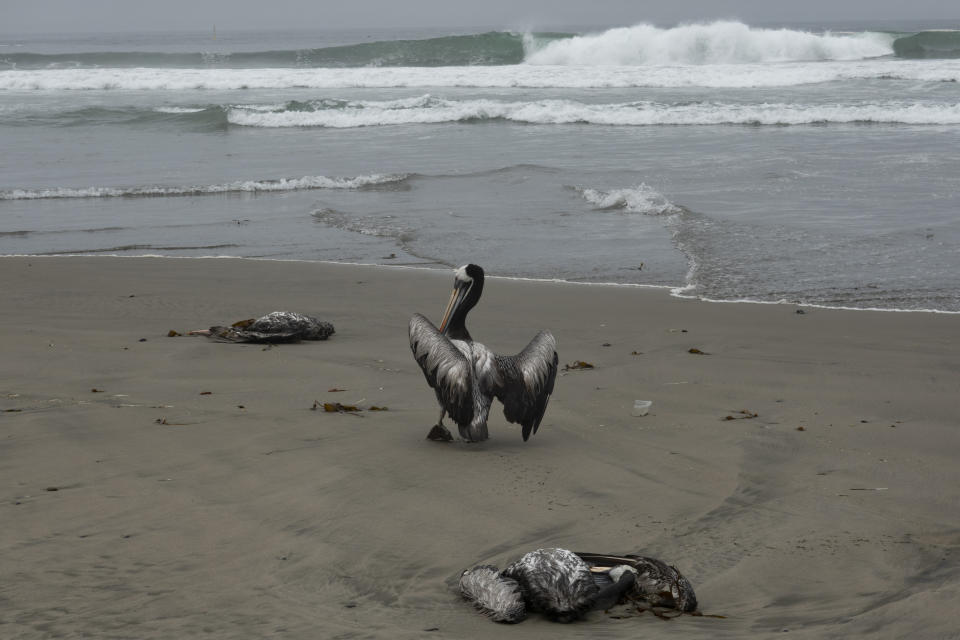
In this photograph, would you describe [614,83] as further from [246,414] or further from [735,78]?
[246,414]

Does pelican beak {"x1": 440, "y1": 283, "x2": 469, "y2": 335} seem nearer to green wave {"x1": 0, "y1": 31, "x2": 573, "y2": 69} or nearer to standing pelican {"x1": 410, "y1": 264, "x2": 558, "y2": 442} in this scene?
standing pelican {"x1": 410, "y1": 264, "x2": 558, "y2": 442}

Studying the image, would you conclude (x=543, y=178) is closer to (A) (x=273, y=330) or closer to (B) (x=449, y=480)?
(A) (x=273, y=330)

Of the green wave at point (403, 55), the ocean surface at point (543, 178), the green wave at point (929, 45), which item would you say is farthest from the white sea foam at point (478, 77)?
the green wave at point (403, 55)

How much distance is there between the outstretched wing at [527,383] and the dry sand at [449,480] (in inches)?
9.0

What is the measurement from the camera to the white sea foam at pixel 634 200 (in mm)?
13609

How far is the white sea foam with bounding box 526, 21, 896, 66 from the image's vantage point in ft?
165

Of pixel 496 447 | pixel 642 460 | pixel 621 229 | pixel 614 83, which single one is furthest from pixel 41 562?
pixel 614 83

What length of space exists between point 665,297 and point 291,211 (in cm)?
674

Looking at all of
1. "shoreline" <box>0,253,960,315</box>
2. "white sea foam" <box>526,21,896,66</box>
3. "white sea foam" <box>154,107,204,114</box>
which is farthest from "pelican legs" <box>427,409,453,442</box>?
"white sea foam" <box>526,21,896,66</box>

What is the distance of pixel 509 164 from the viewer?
18.3m

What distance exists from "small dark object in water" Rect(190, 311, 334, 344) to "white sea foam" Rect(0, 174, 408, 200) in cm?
881

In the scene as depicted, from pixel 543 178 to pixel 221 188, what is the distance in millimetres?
5104

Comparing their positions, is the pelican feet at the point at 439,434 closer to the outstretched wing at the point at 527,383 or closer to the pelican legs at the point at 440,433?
the pelican legs at the point at 440,433

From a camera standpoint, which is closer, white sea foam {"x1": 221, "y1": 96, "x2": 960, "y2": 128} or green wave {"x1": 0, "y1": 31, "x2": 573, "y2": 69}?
white sea foam {"x1": 221, "y1": 96, "x2": 960, "y2": 128}
